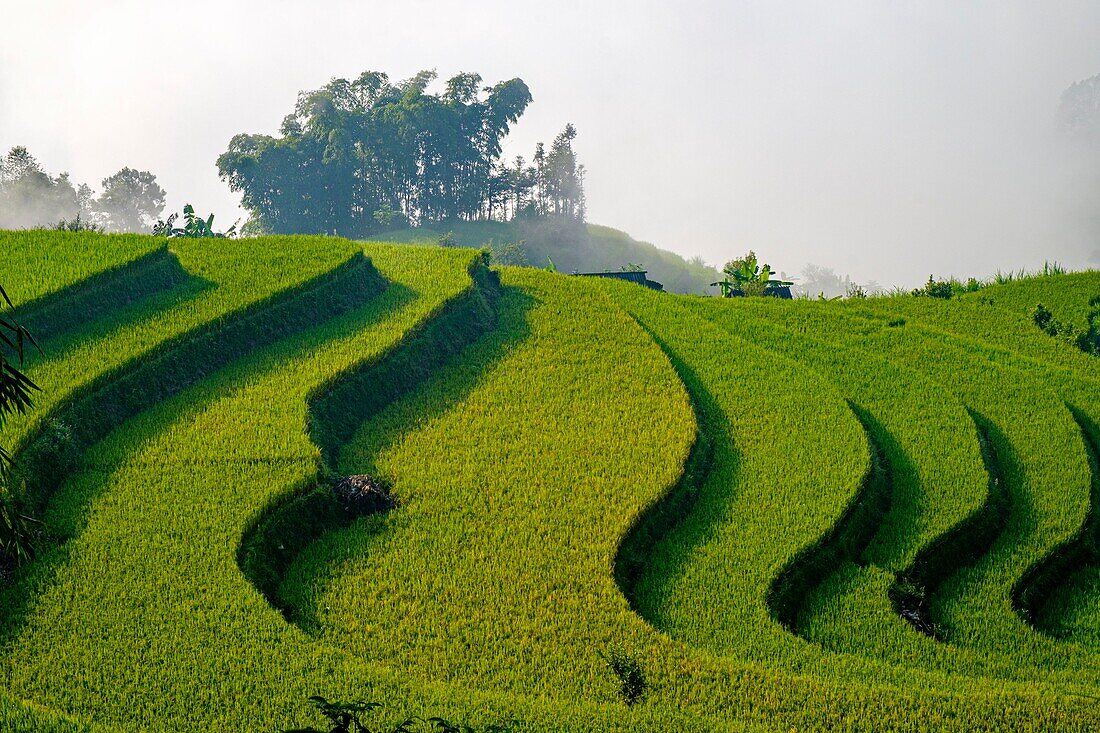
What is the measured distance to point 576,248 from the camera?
57.1 meters

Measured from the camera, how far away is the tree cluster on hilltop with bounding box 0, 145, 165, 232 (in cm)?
6297

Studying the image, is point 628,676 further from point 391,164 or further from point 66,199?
point 66,199

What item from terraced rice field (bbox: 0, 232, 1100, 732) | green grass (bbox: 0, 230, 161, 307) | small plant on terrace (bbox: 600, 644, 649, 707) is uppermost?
green grass (bbox: 0, 230, 161, 307)

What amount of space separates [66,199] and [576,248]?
30.5 metres

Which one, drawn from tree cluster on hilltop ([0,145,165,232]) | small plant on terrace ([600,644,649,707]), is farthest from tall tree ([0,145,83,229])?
small plant on terrace ([600,644,649,707])

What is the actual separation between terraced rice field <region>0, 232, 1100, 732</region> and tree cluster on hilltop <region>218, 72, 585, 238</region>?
3518 cm

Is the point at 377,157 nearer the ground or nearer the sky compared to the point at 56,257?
nearer the sky

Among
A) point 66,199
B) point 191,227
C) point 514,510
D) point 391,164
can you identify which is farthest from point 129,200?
point 514,510

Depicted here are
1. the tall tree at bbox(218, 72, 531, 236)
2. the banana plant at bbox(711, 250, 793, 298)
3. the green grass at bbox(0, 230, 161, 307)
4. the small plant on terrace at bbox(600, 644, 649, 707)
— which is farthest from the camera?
the tall tree at bbox(218, 72, 531, 236)

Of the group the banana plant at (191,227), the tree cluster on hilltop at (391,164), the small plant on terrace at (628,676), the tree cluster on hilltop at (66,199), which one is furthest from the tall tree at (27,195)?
the small plant on terrace at (628,676)

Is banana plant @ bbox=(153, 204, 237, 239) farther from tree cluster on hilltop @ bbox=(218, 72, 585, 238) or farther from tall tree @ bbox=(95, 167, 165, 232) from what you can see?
tall tree @ bbox=(95, 167, 165, 232)

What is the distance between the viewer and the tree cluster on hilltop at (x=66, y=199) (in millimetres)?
62969

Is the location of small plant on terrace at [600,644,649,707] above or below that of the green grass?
below

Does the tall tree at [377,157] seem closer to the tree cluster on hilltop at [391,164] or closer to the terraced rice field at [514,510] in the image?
the tree cluster on hilltop at [391,164]
